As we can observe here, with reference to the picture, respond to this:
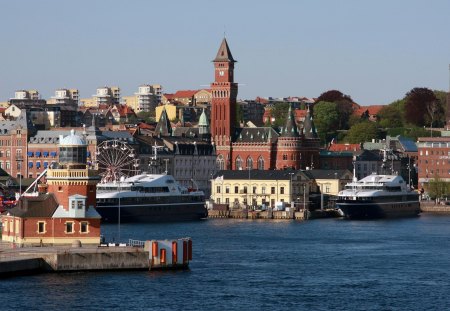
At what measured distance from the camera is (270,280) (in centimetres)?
7312

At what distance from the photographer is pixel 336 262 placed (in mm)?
83500

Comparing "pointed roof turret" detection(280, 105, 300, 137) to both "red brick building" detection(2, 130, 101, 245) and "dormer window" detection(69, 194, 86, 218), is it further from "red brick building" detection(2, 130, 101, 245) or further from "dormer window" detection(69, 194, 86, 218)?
"dormer window" detection(69, 194, 86, 218)

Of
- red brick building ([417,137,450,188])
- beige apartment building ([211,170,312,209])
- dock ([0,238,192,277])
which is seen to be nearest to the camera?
dock ([0,238,192,277])

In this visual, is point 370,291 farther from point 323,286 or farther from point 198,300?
point 198,300

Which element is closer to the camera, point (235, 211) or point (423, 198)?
point (235, 211)

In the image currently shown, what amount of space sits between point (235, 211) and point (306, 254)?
52274mm

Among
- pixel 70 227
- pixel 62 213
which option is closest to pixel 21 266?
pixel 70 227

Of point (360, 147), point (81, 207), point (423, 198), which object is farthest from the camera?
point (360, 147)

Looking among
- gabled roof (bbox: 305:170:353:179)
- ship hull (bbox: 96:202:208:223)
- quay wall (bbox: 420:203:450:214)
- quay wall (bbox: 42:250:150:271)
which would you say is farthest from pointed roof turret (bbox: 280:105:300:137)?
quay wall (bbox: 42:250:150:271)

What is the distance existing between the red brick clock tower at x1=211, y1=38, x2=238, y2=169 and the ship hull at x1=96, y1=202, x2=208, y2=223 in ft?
131

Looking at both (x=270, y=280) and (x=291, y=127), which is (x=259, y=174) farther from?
(x=270, y=280)

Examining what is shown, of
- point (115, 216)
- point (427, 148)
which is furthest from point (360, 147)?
point (115, 216)

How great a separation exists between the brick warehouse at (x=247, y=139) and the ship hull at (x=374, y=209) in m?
26.0

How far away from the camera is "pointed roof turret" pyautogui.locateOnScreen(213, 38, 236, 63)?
6973 inches
